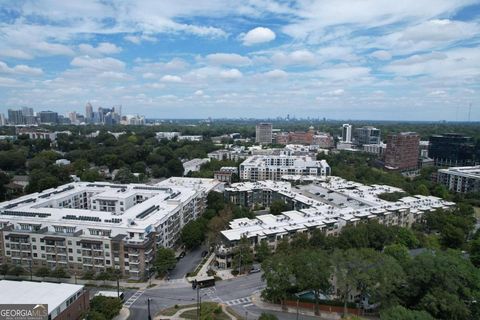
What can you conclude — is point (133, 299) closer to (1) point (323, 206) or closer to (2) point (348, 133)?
(1) point (323, 206)

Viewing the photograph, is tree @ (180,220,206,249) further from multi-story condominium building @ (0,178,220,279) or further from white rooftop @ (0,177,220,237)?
white rooftop @ (0,177,220,237)

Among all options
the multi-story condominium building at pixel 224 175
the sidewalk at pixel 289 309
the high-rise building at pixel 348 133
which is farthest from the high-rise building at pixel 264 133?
the sidewalk at pixel 289 309

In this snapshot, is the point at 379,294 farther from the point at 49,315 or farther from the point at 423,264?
the point at 49,315

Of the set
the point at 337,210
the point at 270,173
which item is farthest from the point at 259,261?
the point at 270,173

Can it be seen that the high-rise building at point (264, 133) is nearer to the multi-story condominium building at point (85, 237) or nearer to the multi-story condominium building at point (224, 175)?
the multi-story condominium building at point (224, 175)

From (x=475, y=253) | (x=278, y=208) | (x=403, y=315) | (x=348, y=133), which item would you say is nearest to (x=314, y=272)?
(x=403, y=315)

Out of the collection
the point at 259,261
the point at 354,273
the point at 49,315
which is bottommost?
the point at 259,261
